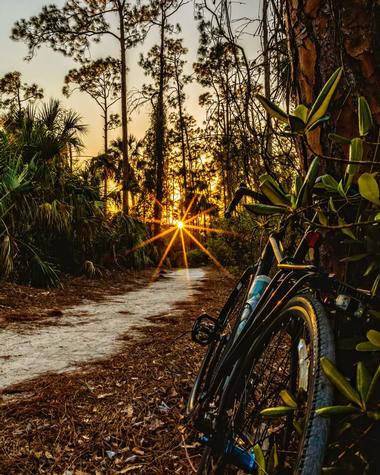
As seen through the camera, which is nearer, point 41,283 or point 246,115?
point 246,115

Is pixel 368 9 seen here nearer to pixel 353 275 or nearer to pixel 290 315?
pixel 353 275

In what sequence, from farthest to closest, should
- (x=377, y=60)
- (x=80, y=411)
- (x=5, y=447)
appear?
(x=80, y=411) < (x=5, y=447) < (x=377, y=60)

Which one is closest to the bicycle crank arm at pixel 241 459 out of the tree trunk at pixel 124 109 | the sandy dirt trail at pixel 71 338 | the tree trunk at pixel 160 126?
the sandy dirt trail at pixel 71 338

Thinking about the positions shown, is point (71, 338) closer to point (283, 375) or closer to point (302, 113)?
point (283, 375)

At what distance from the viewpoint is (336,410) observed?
2.10ft

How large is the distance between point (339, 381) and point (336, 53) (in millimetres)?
1153

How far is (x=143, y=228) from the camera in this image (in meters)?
14.5

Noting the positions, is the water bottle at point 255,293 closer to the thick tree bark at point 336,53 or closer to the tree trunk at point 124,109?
the thick tree bark at point 336,53

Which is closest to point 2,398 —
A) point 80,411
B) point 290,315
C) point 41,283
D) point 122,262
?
point 80,411

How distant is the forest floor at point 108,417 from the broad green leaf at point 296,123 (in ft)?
Result: 5.01

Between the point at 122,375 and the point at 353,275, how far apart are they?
6.80 ft

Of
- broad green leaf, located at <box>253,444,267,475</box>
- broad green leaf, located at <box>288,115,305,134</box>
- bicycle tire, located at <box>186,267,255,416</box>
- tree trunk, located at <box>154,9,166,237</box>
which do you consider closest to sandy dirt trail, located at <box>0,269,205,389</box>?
bicycle tire, located at <box>186,267,255,416</box>

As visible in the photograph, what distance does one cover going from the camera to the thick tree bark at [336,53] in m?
1.26

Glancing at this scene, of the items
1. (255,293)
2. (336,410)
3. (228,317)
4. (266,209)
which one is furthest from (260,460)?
(228,317)
